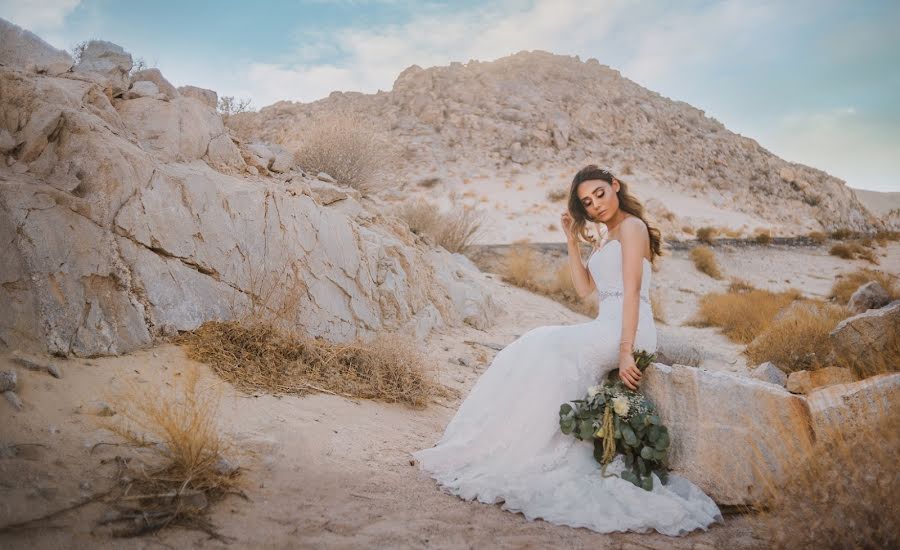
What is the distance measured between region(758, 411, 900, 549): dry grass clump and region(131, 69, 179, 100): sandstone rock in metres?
6.93

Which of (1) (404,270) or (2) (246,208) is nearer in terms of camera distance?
(2) (246,208)

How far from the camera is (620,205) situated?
327 centimetres

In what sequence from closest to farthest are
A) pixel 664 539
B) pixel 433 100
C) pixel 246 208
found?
pixel 664 539, pixel 246 208, pixel 433 100

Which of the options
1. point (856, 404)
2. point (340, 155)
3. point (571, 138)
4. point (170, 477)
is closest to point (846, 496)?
point (856, 404)

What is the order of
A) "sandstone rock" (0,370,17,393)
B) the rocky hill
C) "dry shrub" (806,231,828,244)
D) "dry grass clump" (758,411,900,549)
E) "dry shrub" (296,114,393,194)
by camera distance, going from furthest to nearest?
the rocky hill → "dry shrub" (806,231,828,244) → "dry shrub" (296,114,393,194) → "sandstone rock" (0,370,17,393) → "dry grass clump" (758,411,900,549)

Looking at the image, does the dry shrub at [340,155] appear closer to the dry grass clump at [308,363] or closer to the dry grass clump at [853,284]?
the dry grass clump at [308,363]

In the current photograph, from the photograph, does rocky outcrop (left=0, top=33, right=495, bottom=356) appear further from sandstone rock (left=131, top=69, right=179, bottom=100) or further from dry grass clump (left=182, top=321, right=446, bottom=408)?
dry grass clump (left=182, top=321, right=446, bottom=408)

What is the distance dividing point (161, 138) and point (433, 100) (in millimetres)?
28416

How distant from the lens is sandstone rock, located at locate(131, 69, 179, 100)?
6328mm

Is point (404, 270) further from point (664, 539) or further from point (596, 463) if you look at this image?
point (664, 539)

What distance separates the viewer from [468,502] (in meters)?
2.71

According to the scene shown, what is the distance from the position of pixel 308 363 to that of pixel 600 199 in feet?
9.24

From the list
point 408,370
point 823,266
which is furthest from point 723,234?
point 408,370

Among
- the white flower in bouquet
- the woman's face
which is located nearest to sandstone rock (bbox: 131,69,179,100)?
the woman's face
